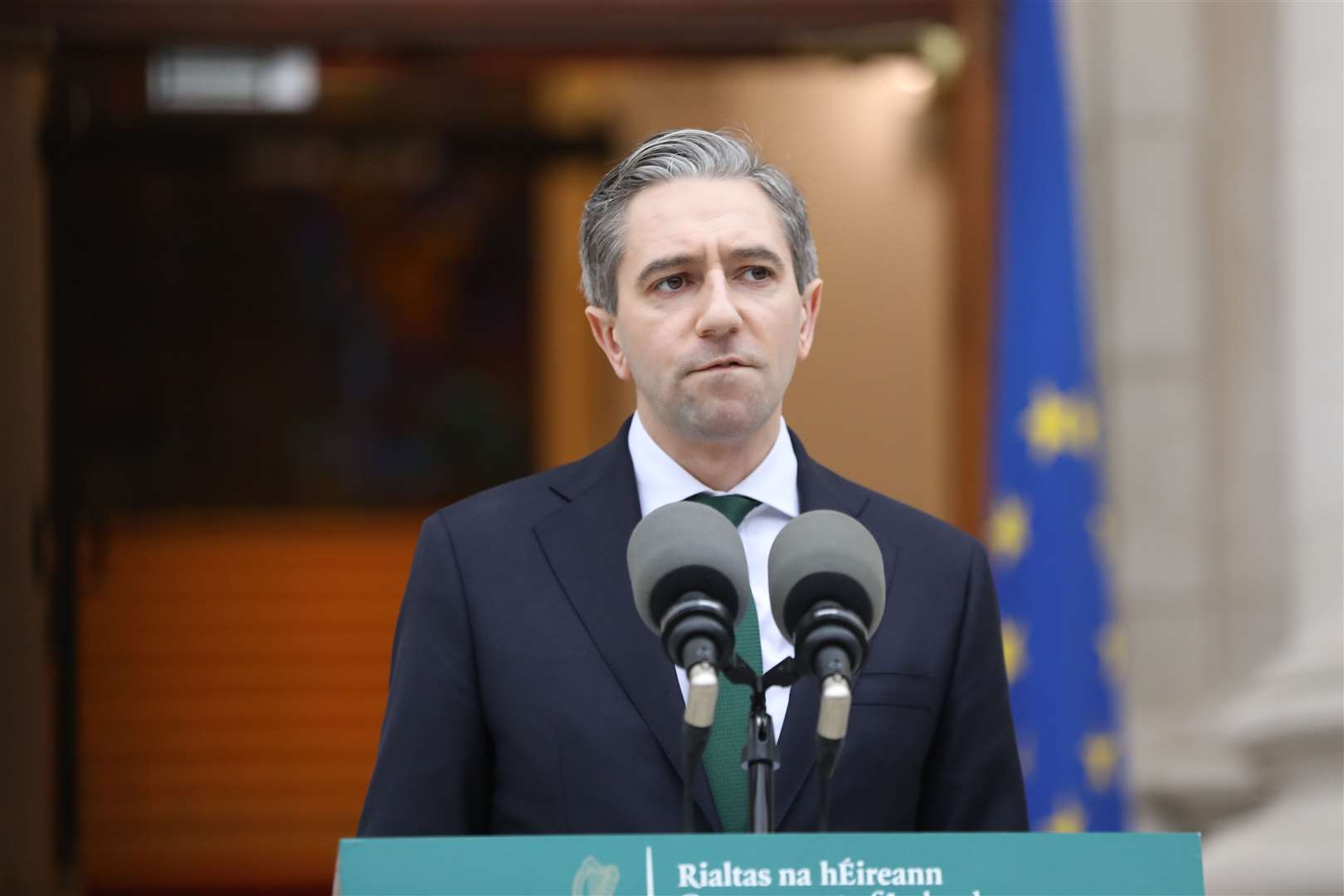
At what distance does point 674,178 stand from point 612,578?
511mm

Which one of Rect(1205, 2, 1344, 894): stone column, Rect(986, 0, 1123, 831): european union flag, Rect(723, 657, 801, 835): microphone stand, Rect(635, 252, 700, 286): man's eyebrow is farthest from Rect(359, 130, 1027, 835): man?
Rect(986, 0, 1123, 831): european union flag

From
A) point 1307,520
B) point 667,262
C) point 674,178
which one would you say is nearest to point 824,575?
point 667,262

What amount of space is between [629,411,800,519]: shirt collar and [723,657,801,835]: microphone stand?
518 mm

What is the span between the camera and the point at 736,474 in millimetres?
2328

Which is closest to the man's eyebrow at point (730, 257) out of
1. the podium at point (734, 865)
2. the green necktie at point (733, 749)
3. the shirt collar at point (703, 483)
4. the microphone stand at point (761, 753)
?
the shirt collar at point (703, 483)

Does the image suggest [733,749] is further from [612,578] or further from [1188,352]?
[1188,352]

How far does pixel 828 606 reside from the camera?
1.75 m

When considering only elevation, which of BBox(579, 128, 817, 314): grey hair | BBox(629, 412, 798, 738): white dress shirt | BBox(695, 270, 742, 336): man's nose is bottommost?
BBox(629, 412, 798, 738): white dress shirt

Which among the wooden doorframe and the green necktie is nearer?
the green necktie

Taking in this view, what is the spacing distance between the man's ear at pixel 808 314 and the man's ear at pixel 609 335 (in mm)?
227

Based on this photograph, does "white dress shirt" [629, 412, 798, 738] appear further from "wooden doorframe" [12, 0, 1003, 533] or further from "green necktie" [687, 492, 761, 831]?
"wooden doorframe" [12, 0, 1003, 533]

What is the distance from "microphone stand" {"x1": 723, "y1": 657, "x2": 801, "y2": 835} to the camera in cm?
180

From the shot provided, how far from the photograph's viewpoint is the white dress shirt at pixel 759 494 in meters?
2.25

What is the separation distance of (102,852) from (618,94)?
16.4 feet
